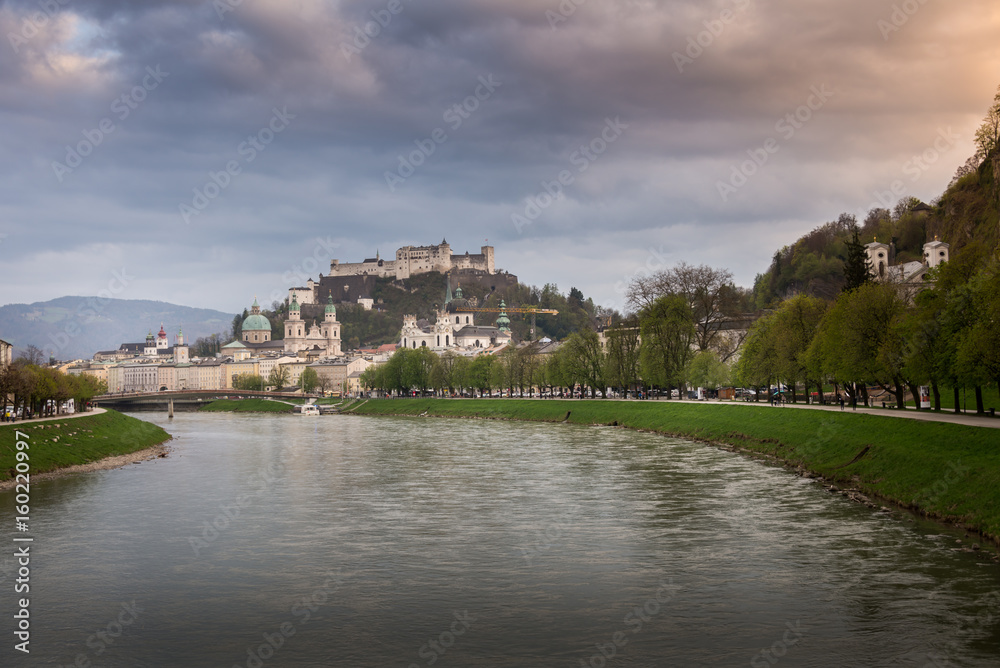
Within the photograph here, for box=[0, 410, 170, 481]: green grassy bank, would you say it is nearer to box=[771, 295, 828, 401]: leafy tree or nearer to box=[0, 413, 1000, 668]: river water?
box=[0, 413, 1000, 668]: river water

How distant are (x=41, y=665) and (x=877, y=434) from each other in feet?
105

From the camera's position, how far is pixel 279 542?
26391 millimetres

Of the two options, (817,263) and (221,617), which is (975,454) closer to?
(221,617)

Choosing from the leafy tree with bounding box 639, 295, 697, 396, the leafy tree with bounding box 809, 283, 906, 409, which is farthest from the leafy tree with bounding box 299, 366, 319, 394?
the leafy tree with bounding box 809, 283, 906, 409

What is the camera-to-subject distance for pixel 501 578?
21641 mm

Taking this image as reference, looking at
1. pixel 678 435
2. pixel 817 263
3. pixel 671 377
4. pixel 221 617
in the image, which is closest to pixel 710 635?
pixel 221 617

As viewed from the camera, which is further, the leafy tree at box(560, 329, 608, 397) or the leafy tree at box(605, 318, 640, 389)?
the leafy tree at box(560, 329, 608, 397)

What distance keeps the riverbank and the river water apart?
5046 mm

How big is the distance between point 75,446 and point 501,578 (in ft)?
124

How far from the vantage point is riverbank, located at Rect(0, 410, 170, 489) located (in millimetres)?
43156

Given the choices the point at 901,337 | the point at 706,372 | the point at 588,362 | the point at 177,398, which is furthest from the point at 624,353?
the point at 177,398

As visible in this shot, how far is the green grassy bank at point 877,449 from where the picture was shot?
88.3ft

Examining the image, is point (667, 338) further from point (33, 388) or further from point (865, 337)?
point (33, 388)

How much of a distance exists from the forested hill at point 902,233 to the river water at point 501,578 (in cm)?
4641
